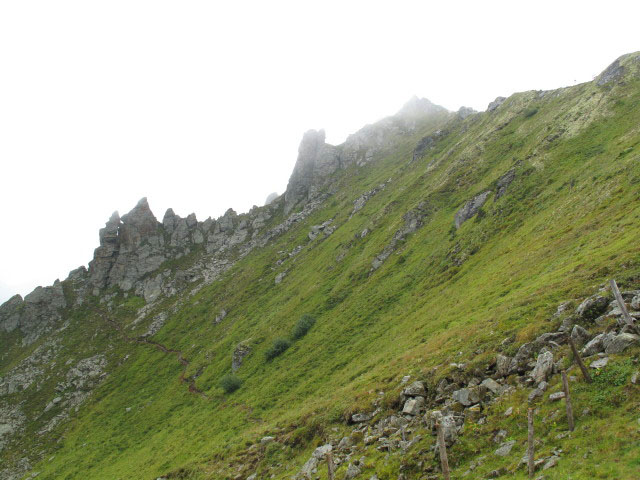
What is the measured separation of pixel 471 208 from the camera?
7069 cm

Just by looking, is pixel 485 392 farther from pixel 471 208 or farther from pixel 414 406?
pixel 471 208

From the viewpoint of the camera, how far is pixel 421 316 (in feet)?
165

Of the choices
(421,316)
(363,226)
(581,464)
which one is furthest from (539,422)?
(363,226)

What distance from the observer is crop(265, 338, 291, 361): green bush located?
74062mm

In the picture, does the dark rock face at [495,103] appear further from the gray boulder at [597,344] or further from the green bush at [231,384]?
the gray boulder at [597,344]

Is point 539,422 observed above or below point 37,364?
below

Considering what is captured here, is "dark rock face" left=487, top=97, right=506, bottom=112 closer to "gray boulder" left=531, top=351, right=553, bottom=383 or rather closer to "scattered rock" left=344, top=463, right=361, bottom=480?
"gray boulder" left=531, top=351, right=553, bottom=383

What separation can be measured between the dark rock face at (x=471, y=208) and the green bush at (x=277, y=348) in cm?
4234

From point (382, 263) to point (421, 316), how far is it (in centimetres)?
3063

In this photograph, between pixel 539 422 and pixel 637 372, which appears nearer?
pixel 637 372

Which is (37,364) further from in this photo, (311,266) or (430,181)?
(430,181)

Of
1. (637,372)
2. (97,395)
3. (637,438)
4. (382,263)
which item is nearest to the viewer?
(637,438)

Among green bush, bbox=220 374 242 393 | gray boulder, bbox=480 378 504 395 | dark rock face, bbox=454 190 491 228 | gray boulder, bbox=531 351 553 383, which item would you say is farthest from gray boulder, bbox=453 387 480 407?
green bush, bbox=220 374 242 393

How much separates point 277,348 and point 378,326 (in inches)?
1006
